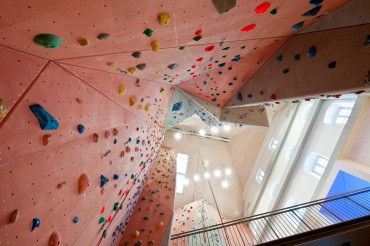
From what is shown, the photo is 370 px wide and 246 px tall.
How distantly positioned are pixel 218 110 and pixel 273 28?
2901mm

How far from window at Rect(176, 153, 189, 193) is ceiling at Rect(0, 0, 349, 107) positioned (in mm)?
7920

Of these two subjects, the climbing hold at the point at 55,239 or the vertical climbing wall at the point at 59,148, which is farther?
the climbing hold at the point at 55,239

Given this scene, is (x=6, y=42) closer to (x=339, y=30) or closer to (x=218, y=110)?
(x=339, y=30)

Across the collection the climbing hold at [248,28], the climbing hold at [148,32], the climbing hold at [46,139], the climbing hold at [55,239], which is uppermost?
the climbing hold at [248,28]

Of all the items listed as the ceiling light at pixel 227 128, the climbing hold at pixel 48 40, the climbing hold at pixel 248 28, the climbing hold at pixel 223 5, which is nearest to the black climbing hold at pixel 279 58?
the climbing hold at pixel 248 28

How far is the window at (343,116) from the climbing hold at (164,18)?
574 centimetres

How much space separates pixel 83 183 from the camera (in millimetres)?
1821

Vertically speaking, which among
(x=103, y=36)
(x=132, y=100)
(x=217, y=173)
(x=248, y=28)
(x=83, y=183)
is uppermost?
(x=248, y=28)

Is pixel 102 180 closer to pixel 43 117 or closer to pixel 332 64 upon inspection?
pixel 43 117

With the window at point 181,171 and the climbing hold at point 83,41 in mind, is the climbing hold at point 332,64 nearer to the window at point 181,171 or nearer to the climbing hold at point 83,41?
the climbing hold at point 83,41

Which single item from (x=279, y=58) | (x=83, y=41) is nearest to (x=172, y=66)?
(x=83, y=41)

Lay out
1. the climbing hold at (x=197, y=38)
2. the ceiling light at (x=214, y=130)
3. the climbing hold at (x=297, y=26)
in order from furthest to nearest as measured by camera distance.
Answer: the ceiling light at (x=214, y=130) → the climbing hold at (x=297, y=26) → the climbing hold at (x=197, y=38)

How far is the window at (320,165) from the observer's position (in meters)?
5.61

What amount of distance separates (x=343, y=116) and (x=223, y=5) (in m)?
5.66
